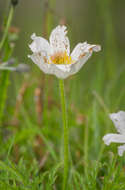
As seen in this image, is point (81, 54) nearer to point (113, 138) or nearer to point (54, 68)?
point (54, 68)

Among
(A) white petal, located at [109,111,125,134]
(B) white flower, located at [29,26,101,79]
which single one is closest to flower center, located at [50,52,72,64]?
(B) white flower, located at [29,26,101,79]

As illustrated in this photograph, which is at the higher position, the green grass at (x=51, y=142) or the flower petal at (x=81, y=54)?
the flower petal at (x=81, y=54)

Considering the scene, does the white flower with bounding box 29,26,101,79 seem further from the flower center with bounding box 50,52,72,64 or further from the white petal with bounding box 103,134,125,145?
the white petal with bounding box 103,134,125,145

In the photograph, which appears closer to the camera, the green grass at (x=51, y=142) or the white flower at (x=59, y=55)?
the white flower at (x=59, y=55)

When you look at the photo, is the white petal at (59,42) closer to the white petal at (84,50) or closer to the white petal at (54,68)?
the white petal at (84,50)

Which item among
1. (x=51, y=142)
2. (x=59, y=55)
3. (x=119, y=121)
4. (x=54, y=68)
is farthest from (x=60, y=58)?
(x=51, y=142)

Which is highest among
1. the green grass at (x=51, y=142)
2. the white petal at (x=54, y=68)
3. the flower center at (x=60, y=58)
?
the flower center at (x=60, y=58)

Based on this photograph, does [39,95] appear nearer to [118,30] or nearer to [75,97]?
[75,97]

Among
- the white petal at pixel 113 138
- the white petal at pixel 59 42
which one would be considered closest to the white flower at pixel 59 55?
the white petal at pixel 59 42
